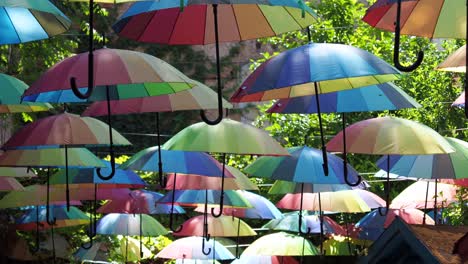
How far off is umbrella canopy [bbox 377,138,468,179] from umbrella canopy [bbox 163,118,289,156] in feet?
4.59

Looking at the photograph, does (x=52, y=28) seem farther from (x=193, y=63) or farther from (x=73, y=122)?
(x=193, y=63)

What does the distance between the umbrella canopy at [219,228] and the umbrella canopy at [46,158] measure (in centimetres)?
362

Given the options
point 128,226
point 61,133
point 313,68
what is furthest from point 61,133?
point 128,226

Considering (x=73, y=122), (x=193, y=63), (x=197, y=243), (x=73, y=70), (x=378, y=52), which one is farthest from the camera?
(x=193, y=63)

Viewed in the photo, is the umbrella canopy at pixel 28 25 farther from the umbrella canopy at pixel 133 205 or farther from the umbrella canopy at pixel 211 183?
the umbrella canopy at pixel 133 205

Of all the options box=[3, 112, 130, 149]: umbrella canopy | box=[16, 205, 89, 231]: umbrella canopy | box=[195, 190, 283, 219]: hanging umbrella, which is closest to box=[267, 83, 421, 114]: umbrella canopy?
box=[3, 112, 130, 149]: umbrella canopy

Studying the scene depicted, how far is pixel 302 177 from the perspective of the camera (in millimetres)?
9391

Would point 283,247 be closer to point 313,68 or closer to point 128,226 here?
point 128,226

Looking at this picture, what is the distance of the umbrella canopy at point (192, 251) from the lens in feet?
44.2

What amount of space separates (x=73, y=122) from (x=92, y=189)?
335 centimetres

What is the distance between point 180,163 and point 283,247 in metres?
3.54

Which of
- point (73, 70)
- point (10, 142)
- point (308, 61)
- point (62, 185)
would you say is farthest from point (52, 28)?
point (62, 185)

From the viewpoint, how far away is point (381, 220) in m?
12.7

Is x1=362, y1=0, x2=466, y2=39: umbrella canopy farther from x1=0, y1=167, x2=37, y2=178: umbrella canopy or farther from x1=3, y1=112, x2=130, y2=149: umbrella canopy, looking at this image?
x1=0, y1=167, x2=37, y2=178: umbrella canopy
